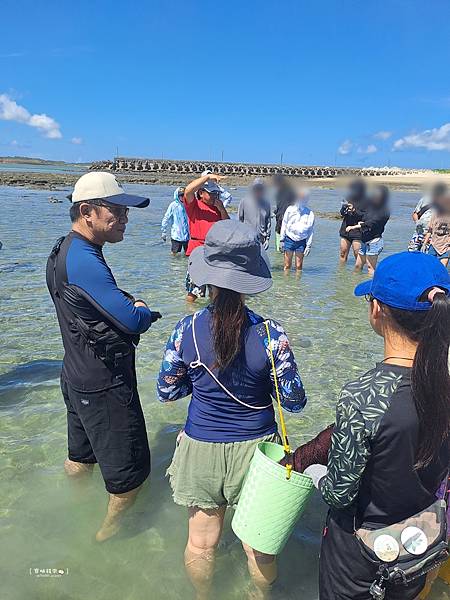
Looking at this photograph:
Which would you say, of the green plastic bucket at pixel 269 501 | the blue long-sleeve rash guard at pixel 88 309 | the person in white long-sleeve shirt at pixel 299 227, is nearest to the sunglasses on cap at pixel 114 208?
the blue long-sleeve rash guard at pixel 88 309

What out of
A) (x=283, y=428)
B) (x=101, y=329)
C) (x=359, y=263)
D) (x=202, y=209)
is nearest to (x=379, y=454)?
(x=283, y=428)

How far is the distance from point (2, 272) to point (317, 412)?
7.92 meters

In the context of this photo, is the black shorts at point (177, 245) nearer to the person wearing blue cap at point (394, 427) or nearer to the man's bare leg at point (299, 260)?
the man's bare leg at point (299, 260)

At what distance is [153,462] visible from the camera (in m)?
4.10

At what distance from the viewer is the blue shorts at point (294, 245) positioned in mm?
10703

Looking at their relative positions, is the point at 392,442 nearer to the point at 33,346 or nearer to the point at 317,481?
the point at 317,481

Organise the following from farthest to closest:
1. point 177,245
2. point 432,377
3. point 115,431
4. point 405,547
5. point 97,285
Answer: point 177,245 < point 115,431 < point 97,285 < point 405,547 < point 432,377

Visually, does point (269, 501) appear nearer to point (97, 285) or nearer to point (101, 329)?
point (101, 329)

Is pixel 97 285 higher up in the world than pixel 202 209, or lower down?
lower down

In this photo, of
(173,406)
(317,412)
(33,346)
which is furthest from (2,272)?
(317,412)

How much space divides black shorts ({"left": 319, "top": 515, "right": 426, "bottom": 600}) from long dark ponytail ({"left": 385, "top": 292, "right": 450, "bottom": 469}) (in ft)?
1.67

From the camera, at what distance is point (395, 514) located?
6.19 feet

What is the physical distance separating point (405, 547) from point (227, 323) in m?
1.18

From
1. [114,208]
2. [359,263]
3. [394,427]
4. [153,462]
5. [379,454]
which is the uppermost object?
[114,208]
